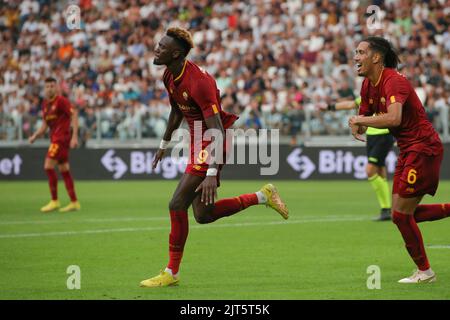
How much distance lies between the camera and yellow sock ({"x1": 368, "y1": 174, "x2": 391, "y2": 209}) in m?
15.5

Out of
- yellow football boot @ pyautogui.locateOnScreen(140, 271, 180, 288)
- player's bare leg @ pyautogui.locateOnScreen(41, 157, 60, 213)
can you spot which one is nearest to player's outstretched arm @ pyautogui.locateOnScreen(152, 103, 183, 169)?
yellow football boot @ pyautogui.locateOnScreen(140, 271, 180, 288)

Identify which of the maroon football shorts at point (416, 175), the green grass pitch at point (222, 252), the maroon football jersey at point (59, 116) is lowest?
the green grass pitch at point (222, 252)

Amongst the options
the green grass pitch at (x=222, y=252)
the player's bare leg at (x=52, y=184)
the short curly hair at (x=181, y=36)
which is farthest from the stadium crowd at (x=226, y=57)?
the short curly hair at (x=181, y=36)

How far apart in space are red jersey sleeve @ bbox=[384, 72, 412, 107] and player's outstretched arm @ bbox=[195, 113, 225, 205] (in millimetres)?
1560

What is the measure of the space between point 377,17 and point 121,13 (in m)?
9.98

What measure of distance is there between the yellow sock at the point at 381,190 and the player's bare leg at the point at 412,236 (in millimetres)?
6406

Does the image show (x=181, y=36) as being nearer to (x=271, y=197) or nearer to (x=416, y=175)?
(x=271, y=197)

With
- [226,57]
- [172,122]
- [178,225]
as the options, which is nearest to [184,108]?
[172,122]

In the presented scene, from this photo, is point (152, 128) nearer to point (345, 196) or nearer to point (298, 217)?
point (345, 196)

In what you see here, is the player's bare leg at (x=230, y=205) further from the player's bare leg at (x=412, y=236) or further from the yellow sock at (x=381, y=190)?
the yellow sock at (x=381, y=190)

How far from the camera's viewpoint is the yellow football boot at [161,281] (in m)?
8.98

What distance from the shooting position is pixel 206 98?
907 centimetres

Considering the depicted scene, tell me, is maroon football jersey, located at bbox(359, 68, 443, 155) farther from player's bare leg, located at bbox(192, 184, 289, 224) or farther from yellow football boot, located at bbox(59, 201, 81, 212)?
yellow football boot, located at bbox(59, 201, 81, 212)
